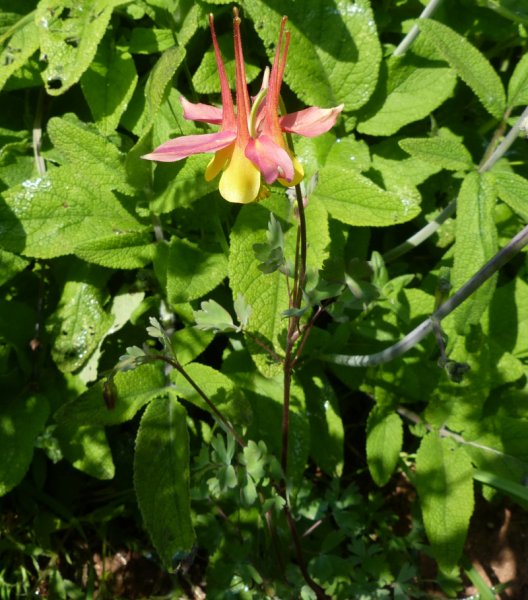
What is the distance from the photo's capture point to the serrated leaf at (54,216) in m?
1.37

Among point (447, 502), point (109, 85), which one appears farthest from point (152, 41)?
point (447, 502)

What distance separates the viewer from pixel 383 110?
1573mm

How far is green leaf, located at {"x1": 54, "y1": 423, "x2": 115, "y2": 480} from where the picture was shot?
1439mm

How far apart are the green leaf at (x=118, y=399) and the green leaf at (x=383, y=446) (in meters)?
0.50

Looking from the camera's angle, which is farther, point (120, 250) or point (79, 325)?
point (79, 325)

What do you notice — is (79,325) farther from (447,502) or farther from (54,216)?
(447,502)

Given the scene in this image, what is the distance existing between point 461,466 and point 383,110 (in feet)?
2.75

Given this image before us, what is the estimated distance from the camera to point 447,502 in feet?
4.69

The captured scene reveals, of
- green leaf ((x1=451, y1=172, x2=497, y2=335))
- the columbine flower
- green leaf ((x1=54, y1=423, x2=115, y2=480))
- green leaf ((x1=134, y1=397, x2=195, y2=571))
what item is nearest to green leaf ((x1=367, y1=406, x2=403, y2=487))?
green leaf ((x1=451, y1=172, x2=497, y2=335))

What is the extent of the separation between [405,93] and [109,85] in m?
0.69

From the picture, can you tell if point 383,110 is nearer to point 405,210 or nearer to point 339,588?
point 405,210

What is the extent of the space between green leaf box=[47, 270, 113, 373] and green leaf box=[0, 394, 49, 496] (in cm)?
11

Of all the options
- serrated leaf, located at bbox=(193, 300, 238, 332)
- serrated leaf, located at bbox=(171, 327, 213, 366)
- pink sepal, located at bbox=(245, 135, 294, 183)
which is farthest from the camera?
serrated leaf, located at bbox=(171, 327, 213, 366)

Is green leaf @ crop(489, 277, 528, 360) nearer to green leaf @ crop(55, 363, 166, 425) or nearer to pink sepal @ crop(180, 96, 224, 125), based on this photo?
green leaf @ crop(55, 363, 166, 425)
